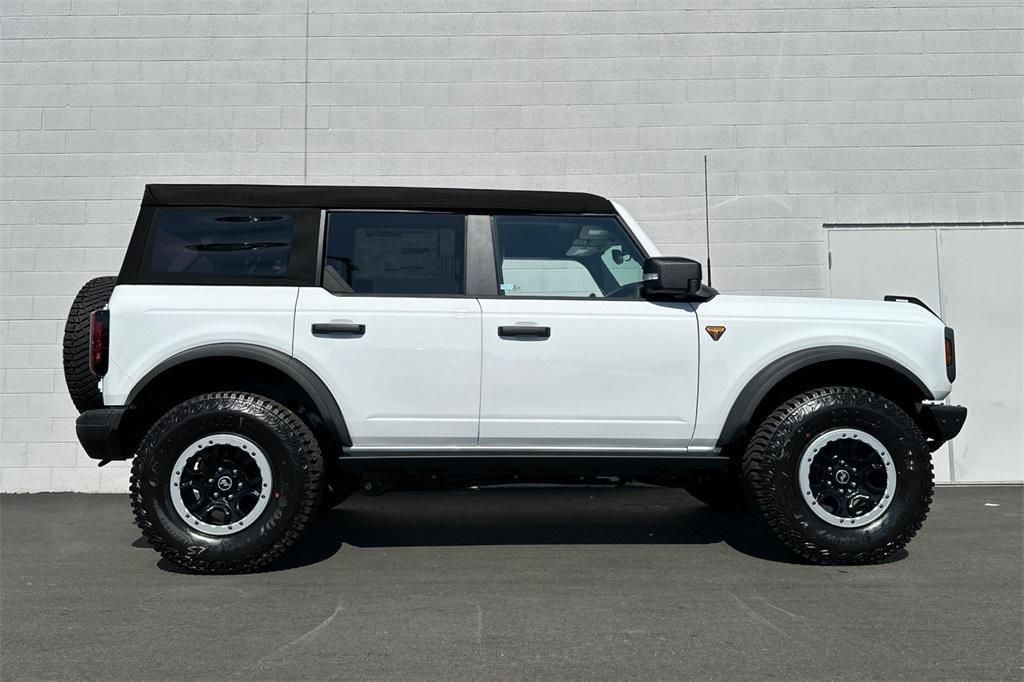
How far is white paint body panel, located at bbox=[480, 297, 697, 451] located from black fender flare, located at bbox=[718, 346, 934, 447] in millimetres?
222

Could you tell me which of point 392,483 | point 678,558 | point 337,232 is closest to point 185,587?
point 392,483

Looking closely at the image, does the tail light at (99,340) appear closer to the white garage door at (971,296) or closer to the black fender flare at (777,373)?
the black fender flare at (777,373)

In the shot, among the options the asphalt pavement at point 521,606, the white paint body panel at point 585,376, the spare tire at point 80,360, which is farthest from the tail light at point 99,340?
the white paint body panel at point 585,376

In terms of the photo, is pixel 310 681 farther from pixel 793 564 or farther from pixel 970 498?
pixel 970 498

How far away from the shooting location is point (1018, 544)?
4.64m

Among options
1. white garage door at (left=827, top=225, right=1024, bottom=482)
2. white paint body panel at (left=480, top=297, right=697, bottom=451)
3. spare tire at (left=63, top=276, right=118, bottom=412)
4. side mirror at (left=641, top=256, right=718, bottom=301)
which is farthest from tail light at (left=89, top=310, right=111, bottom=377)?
white garage door at (left=827, top=225, right=1024, bottom=482)

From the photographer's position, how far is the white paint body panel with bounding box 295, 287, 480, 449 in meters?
4.02

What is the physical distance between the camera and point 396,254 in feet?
13.8

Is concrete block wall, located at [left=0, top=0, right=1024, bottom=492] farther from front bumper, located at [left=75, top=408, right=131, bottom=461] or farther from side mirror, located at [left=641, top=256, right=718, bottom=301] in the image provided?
front bumper, located at [left=75, top=408, right=131, bottom=461]

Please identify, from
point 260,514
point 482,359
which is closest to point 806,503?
point 482,359

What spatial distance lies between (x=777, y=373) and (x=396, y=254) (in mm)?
2119

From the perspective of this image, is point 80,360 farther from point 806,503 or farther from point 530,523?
point 806,503

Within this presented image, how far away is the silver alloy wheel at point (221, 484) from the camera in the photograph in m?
3.91

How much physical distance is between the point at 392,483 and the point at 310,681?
1.66 m
